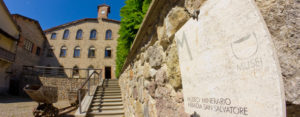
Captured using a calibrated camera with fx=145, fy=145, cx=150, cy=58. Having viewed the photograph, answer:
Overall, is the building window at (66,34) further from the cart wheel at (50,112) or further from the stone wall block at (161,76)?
the stone wall block at (161,76)

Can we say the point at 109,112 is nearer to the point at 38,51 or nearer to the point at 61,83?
the point at 61,83

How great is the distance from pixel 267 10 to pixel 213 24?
0.75ft

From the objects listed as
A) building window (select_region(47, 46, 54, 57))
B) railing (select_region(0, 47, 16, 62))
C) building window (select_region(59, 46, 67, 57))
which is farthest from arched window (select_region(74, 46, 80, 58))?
railing (select_region(0, 47, 16, 62))

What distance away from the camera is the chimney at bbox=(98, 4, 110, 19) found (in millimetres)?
22016

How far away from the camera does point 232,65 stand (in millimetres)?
660

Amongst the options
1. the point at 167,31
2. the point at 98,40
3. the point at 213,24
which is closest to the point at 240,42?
the point at 213,24

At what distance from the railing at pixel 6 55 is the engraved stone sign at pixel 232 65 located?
656 inches

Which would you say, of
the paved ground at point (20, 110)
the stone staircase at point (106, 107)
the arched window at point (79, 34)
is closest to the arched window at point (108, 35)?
the arched window at point (79, 34)

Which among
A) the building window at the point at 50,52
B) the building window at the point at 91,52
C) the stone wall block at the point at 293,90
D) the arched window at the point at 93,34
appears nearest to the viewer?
the stone wall block at the point at 293,90

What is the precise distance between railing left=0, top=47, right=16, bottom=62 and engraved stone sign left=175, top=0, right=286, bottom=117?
656 inches

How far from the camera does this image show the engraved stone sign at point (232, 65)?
0.53 meters

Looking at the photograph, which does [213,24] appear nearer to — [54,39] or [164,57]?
[164,57]

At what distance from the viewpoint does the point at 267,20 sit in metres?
0.63

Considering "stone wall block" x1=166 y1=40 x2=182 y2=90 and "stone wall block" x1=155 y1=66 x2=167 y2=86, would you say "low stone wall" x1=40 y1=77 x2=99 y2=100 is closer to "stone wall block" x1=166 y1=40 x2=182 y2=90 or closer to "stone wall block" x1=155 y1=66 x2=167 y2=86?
"stone wall block" x1=155 y1=66 x2=167 y2=86
